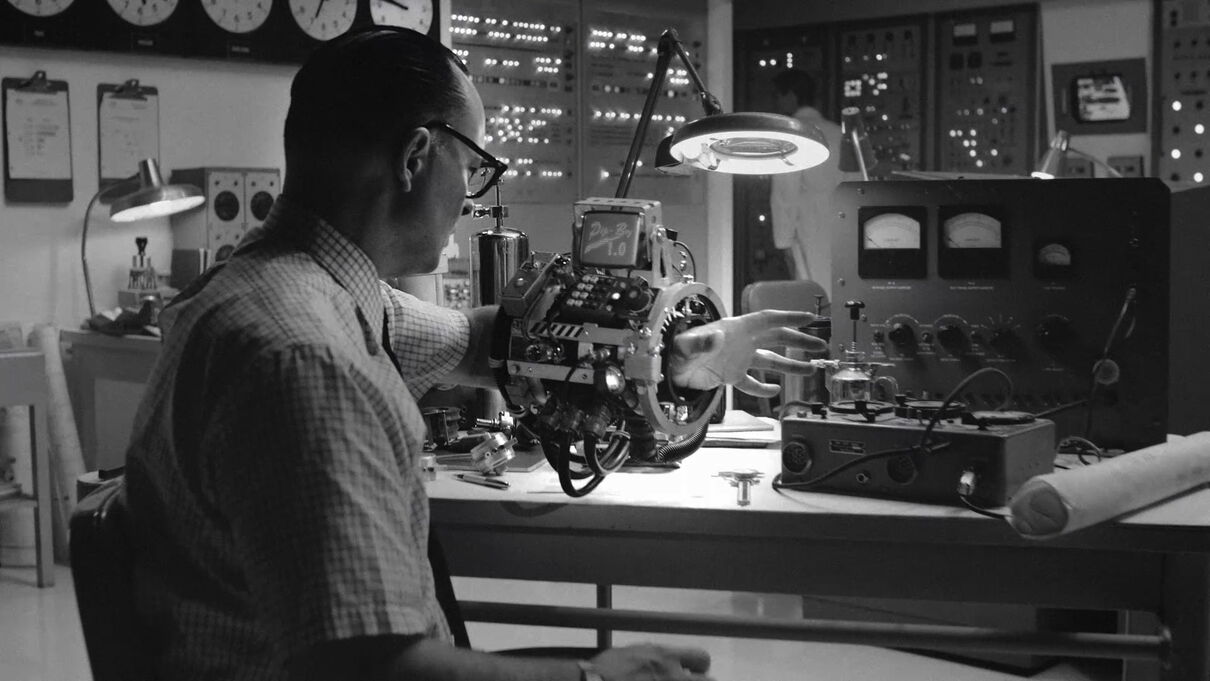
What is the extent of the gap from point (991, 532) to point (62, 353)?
12.5 ft

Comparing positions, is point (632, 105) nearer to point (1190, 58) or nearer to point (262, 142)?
point (262, 142)

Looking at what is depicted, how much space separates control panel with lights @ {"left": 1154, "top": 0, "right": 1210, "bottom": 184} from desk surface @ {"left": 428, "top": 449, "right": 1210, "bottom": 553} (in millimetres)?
3626

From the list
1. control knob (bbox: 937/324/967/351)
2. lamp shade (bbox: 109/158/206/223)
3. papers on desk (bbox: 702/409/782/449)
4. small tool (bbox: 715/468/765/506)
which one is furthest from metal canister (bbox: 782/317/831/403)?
lamp shade (bbox: 109/158/206/223)

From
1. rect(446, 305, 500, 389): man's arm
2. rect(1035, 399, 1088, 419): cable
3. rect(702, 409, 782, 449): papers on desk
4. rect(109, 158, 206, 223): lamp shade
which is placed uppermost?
rect(109, 158, 206, 223): lamp shade

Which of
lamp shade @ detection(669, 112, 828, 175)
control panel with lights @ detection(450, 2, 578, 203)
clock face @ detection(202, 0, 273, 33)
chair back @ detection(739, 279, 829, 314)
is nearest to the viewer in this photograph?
lamp shade @ detection(669, 112, 828, 175)

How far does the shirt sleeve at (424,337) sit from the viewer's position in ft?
5.41

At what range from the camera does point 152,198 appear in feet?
13.1

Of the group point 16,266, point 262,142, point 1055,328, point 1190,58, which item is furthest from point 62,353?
point 1190,58

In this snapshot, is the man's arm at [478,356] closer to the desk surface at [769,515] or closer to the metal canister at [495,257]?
the desk surface at [769,515]

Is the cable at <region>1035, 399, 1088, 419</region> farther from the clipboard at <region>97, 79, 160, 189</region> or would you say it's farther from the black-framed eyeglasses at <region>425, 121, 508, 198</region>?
the clipboard at <region>97, 79, 160, 189</region>

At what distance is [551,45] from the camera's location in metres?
4.84

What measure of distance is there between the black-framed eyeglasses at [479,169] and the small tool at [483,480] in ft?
1.74

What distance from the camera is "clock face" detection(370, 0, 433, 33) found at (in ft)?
16.0

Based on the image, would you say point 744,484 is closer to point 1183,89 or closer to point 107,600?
point 107,600
